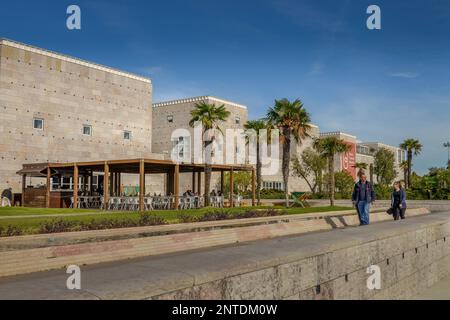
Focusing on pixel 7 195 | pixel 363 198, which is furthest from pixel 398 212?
pixel 7 195

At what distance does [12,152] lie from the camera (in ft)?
113

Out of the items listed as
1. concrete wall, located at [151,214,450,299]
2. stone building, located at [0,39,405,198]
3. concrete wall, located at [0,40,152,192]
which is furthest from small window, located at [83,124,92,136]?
concrete wall, located at [151,214,450,299]

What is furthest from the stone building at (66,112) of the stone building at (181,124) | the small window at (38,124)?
the stone building at (181,124)

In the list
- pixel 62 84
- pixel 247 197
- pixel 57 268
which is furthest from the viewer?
pixel 247 197

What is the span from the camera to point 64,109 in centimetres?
3875

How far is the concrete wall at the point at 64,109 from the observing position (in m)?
34.6

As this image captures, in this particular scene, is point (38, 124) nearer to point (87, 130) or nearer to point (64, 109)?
point (64, 109)

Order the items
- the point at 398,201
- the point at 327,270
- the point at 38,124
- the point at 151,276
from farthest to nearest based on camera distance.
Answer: the point at 38,124 → the point at 398,201 → the point at 327,270 → the point at 151,276

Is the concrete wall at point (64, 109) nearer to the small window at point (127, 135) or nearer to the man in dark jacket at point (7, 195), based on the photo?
the small window at point (127, 135)

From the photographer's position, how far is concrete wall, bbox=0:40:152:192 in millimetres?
34625
